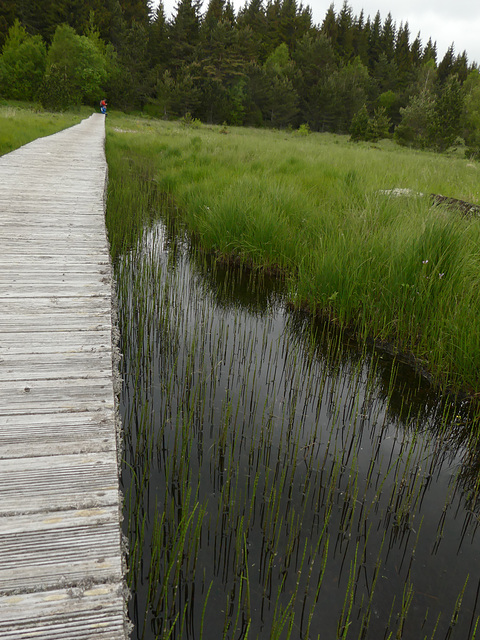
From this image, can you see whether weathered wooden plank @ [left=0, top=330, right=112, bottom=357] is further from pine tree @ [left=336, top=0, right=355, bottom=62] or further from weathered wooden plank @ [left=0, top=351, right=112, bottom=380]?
pine tree @ [left=336, top=0, right=355, bottom=62]

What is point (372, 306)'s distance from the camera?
3965 mm

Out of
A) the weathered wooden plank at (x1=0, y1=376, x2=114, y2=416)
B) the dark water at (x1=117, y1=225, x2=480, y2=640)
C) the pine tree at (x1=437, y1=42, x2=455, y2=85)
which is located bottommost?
the dark water at (x1=117, y1=225, x2=480, y2=640)

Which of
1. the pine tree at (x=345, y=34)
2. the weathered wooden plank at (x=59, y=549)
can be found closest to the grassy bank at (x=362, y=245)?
the weathered wooden plank at (x=59, y=549)

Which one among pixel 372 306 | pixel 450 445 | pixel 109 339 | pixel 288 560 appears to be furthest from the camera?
pixel 372 306

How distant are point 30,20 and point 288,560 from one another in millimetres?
66300

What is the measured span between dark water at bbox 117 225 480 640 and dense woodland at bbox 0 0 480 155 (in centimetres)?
3605

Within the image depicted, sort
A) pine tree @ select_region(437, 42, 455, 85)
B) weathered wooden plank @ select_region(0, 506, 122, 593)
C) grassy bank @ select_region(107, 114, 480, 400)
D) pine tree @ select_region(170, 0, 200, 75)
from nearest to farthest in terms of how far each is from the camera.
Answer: weathered wooden plank @ select_region(0, 506, 122, 593), grassy bank @ select_region(107, 114, 480, 400), pine tree @ select_region(170, 0, 200, 75), pine tree @ select_region(437, 42, 455, 85)

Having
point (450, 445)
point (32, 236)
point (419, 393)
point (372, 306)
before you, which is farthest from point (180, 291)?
point (450, 445)

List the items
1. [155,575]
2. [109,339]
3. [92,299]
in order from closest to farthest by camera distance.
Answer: [155,575], [109,339], [92,299]

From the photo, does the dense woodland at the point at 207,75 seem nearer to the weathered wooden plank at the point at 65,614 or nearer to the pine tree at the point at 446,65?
the pine tree at the point at 446,65

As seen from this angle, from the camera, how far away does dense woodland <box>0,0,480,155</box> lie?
36781 mm

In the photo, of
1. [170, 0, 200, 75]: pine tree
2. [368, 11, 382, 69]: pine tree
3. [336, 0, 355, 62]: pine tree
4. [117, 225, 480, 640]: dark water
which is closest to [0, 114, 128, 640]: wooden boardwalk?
[117, 225, 480, 640]: dark water

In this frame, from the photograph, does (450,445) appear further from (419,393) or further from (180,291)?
(180,291)

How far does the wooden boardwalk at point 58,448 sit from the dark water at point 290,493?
1.09ft
